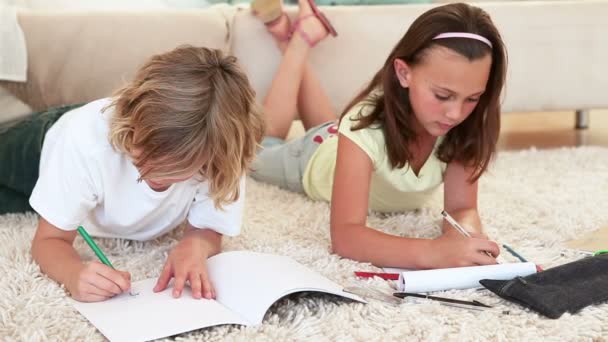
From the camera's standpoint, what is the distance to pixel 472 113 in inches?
53.6

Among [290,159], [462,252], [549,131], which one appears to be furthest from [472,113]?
[549,131]

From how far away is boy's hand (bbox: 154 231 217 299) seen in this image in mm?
1081

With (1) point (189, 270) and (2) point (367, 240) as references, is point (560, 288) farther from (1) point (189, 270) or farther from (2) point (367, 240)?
(1) point (189, 270)

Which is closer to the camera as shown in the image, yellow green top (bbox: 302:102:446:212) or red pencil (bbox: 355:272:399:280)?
red pencil (bbox: 355:272:399:280)

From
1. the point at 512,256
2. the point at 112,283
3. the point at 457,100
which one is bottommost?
the point at 512,256

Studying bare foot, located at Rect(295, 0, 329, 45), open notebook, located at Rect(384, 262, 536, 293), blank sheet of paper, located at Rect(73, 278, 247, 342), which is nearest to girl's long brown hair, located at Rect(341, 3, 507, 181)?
open notebook, located at Rect(384, 262, 536, 293)

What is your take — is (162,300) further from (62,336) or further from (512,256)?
(512,256)

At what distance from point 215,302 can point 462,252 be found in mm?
373

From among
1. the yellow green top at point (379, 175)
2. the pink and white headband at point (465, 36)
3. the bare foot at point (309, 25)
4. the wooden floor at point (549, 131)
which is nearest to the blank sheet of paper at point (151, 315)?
the yellow green top at point (379, 175)

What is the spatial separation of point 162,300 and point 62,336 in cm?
13

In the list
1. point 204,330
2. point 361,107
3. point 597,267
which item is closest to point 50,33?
point 361,107

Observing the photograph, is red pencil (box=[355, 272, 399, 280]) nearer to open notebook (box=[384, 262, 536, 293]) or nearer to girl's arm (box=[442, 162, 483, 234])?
open notebook (box=[384, 262, 536, 293])

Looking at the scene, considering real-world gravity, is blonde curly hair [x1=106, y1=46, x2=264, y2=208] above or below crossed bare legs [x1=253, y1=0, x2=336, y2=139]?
above

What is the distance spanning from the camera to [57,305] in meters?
1.07
